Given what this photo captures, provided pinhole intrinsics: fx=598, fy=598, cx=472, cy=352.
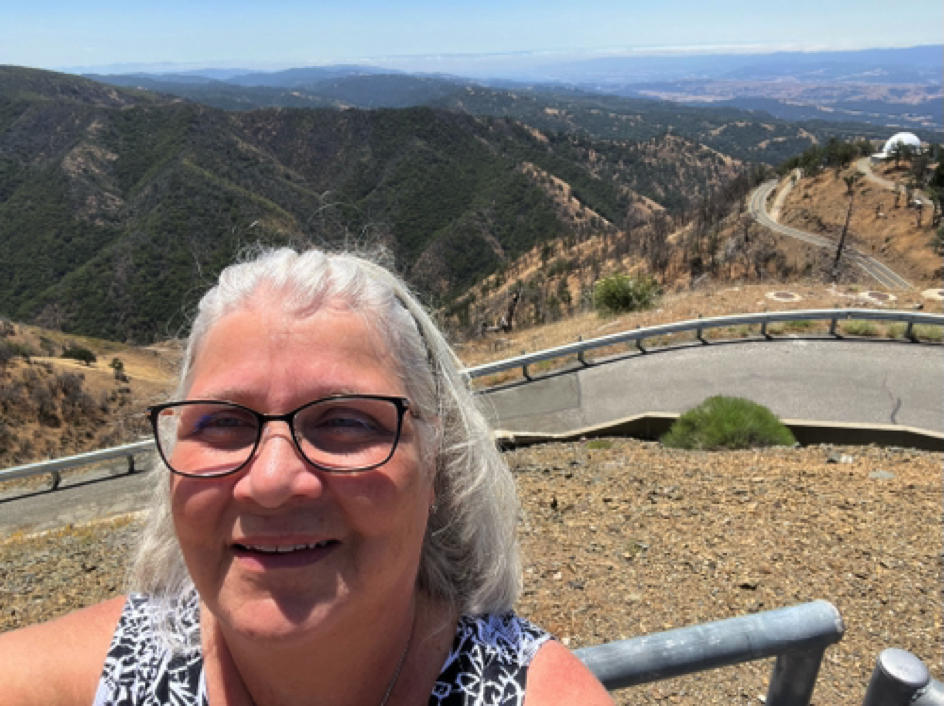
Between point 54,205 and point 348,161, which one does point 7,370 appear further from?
point 348,161

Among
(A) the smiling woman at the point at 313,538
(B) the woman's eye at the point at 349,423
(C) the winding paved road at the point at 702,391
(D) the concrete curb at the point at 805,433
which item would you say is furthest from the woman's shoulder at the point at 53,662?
(C) the winding paved road at the point at 702,391

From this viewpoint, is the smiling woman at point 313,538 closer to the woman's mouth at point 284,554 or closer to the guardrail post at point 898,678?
the woman's mouth at point 284,554

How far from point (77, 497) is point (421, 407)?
9762 mm

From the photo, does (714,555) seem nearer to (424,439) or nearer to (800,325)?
(424,439)

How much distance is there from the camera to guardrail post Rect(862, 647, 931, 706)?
4.50 feet

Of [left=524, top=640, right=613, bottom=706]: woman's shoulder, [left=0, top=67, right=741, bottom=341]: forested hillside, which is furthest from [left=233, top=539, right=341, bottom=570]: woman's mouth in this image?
[left=0, top=67, right=741, bottom=341]: forested hillside

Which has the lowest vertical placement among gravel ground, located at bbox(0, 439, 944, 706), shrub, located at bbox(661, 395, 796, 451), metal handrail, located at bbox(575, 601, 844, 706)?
shrub, located at bbox(661, 395, 796, 451)

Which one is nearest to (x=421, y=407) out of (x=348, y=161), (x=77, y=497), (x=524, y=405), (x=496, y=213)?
(x=524, y=405)

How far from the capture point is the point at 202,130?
124188 millimetres

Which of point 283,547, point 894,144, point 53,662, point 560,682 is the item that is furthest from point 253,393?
point 894,144

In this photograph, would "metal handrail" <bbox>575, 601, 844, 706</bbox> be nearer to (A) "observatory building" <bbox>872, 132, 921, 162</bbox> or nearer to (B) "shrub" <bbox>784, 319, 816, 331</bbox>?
(B) "shrub" <bbox>784, 319, 816, 331</bbox>

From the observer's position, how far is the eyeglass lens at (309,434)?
4.35 ft

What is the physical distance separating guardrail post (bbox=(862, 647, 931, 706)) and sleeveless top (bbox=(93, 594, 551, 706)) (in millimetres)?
791

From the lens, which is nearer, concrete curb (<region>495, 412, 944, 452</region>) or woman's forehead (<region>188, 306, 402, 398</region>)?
woman's forehead (<region>188, 306, 402, 398</region>)
